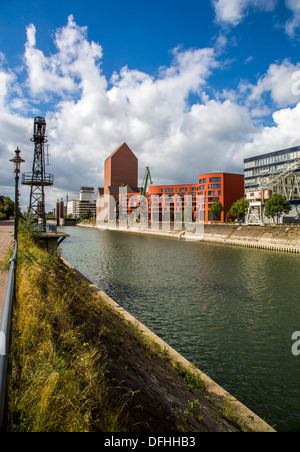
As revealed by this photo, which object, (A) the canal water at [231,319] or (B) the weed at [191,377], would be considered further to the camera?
(A) the canal water at [231,319]

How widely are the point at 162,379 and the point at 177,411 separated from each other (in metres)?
1.35

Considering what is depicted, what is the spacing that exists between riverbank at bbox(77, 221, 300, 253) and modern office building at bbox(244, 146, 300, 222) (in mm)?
6608

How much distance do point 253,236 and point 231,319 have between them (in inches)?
1793

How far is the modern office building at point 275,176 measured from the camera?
221 ft

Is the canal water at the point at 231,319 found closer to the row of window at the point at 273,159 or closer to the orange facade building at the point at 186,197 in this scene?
the row of window at the point at 273,159

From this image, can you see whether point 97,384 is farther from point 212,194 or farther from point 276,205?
point 212,194

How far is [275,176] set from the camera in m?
70.8

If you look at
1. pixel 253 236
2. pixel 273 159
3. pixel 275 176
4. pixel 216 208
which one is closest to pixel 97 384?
pixel 253 236

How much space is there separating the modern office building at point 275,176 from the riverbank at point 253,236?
6.61 m

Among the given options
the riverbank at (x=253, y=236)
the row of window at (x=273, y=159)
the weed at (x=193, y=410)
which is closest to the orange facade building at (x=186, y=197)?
the row of window at (x=273, y=159)

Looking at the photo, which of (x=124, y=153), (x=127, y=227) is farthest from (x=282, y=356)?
(x=124, y=153)

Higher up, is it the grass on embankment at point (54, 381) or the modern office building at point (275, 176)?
the modern office building at point (275, 176)
